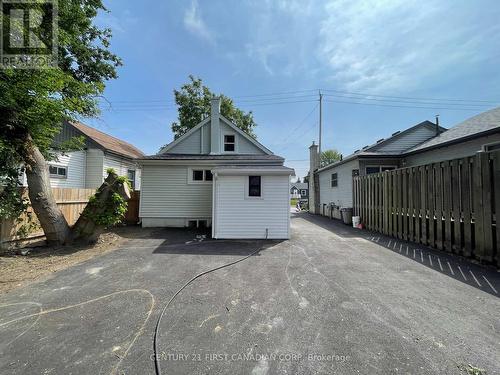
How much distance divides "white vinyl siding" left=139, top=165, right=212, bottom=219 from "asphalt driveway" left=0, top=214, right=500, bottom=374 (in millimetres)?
5343

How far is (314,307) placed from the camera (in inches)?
137

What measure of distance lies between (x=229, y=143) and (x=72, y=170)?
903 centimetres

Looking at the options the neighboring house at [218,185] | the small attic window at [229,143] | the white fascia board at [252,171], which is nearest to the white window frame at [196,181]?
the neighboring house at [218,185]

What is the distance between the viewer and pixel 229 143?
12836 mm

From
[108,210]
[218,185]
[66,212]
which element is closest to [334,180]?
[218,185]

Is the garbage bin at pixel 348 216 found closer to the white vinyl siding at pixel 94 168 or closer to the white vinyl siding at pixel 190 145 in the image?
the white vinyl siding at pixel 190 145

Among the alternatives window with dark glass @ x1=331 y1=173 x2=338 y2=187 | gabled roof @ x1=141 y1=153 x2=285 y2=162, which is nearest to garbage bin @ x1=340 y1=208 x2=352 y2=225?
window with dark glass @ x1=331 y1=173 x2=338 y2=187

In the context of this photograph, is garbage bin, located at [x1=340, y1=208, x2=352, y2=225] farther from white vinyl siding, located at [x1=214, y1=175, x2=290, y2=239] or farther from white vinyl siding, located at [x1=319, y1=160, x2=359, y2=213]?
white vinyl siding, located at [x1=214, y1=175, x2=290, y2=239]

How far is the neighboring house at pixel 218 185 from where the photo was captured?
8.53 metres

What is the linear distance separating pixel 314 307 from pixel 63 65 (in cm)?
1193

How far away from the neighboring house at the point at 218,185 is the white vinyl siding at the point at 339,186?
4.79m

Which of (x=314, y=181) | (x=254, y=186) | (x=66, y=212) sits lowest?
(x=66, y=212)

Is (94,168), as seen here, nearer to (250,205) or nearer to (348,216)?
(250,205)

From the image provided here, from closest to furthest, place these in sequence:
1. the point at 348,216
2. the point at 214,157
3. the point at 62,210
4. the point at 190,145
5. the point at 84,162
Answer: the point at 62,210 < the point at 214,157 < the point at 348,216 < the point at 190,145 < the point at 84,162
